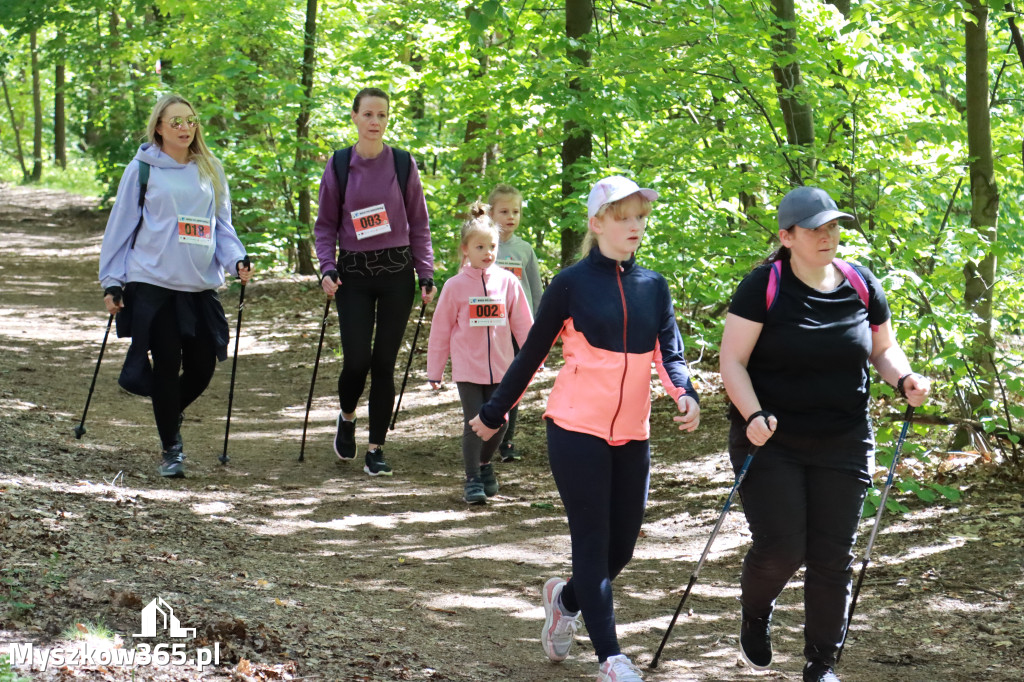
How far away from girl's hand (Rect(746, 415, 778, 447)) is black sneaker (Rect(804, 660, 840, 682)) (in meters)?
0.94

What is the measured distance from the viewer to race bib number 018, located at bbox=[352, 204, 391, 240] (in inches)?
283

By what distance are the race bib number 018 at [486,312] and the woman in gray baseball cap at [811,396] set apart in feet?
10.6

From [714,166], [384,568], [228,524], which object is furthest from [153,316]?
[714,166]

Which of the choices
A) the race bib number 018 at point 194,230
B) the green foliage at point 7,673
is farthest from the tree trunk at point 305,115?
the green foliage at point 7,673

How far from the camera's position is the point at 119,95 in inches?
837

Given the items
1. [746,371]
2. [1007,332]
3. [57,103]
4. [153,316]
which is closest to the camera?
[746,371]

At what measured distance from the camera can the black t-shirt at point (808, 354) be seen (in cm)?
383

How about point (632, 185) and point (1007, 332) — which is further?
point (1007, 332)

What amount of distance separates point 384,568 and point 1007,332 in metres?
5.40

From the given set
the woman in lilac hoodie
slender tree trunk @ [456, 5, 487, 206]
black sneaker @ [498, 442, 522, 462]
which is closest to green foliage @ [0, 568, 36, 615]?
the woman in lilac hoodie

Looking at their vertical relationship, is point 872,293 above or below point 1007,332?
above

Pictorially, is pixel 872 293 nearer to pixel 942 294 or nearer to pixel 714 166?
pixel 942 294

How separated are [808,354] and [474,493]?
3635 millimetres

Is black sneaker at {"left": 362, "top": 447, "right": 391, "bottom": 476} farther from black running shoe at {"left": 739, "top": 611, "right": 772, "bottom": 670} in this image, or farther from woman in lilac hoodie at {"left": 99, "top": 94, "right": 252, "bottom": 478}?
black running shoe at {"left": 739, "top": 611, "right": 772, "bottom": 670}
